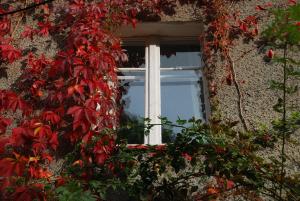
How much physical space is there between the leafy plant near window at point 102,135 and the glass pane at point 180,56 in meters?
0.28

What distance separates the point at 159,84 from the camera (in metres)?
4.10

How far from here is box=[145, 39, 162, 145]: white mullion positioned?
3793 mm

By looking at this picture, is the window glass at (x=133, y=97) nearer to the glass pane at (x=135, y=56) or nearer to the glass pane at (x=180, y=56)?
the glass pane at (x=135, y=56)

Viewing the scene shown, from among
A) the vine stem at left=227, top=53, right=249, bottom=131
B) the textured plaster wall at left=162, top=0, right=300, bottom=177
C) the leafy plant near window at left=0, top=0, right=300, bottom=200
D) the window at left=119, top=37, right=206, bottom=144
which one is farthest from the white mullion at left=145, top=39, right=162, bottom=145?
the vine stem at left=227, top=53, right=249, bottom=131

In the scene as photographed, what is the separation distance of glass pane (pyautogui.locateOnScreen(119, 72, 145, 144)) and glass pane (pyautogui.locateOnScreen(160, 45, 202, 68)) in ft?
1.05

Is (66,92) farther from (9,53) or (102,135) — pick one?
(9,53)

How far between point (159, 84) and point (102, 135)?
3.12 ft

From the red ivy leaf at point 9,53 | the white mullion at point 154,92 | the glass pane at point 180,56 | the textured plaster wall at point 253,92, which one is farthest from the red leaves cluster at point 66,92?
the textured plaster wall at point 253,92

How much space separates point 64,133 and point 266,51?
1.95 m

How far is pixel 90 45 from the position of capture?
396 centimetres

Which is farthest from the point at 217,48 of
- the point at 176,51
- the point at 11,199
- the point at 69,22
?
the point at 11,199

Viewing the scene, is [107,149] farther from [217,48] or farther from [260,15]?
[260,15]

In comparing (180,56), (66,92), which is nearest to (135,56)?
(180,56)

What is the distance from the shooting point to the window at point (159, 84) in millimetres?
3932
